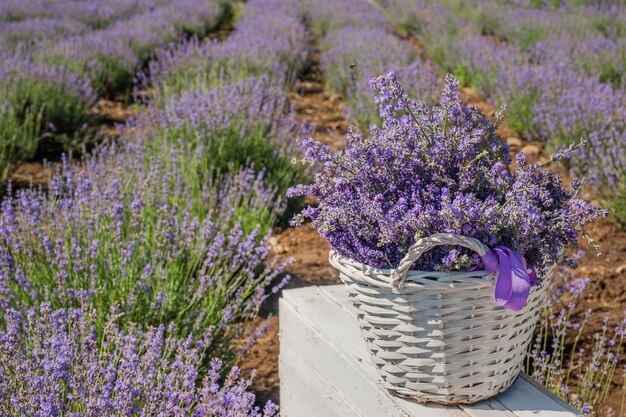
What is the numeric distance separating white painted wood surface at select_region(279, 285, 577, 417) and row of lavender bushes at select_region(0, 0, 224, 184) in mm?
2707

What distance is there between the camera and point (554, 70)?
5.94 metres

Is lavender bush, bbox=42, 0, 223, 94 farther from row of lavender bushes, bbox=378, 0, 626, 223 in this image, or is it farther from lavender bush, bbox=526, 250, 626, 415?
lavender bush, bbox=526, 250, 626, 415

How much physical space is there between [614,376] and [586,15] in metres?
8.56

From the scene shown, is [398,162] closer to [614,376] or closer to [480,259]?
[480,259]

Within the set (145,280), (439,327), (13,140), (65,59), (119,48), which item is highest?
(439,327)

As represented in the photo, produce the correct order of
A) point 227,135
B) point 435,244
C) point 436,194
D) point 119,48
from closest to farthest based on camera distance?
point 435,244 → point 436,194 → point 227,135 → point 119,48

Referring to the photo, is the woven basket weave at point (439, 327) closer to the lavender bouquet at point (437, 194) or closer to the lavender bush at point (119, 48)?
the lavender bouquet at point (437, 194)

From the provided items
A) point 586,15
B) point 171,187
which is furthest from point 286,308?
point 586,15

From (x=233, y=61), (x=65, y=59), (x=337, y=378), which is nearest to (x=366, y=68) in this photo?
(x=233, y=61)

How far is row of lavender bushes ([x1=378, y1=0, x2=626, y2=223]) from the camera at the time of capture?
4.55 meters

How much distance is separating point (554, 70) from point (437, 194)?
4499 millimetres

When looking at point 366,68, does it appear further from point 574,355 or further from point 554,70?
point 574,355

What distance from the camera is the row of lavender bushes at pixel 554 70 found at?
179 inches

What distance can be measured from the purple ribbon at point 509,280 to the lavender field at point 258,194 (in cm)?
5
